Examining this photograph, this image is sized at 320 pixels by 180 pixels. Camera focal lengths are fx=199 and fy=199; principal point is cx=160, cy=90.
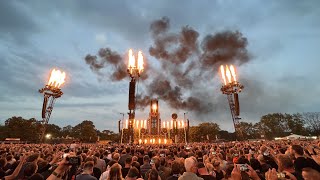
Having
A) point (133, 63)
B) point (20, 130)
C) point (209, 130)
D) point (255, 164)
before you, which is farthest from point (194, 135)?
point (255, 164)

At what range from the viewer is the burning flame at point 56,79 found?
39250 mm

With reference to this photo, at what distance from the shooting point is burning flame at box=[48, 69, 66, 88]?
39250 millimetres

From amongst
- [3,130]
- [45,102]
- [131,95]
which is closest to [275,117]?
[131,95]

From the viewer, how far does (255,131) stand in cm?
13538

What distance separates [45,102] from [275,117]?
396ft

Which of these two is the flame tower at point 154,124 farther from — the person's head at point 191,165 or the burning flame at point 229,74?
the person's head at point 191,165

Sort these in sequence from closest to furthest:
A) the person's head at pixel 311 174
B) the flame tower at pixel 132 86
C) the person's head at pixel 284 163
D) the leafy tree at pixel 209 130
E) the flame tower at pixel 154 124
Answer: the person's head at pixel 311 174
the person's head at pixel 284 163
the flame tower at pixel 132 86
the flame tower at pixel 154 124
the leafy tree at pixel 209 130

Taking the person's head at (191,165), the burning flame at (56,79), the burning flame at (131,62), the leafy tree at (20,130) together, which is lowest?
the person's head at (191,165)

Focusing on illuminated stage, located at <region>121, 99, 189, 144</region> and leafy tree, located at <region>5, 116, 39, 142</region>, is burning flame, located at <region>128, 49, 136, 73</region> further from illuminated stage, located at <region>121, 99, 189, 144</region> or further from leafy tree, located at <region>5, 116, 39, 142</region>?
leafy tree, located at <region>5, 116, 39, 142</region>

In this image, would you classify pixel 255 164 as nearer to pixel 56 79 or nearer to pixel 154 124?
pixel 56 79

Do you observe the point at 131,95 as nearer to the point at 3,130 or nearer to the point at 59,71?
the point at 59,71

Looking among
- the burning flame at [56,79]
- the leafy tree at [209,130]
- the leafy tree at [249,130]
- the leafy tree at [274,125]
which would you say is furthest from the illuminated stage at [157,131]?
the leafy tree at [249,130]

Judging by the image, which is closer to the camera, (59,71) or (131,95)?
(131,95)

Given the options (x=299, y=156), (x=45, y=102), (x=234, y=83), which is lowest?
(x=299, y=156)
